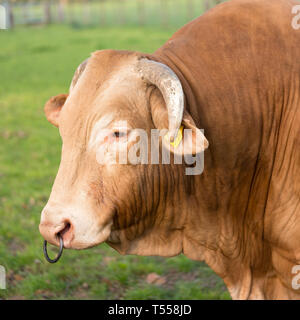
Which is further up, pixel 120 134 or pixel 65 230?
pixel 120 134

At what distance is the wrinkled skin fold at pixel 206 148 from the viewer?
2.60 meters

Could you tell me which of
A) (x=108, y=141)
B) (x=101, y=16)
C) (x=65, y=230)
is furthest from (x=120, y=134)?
(x=101, y=16)

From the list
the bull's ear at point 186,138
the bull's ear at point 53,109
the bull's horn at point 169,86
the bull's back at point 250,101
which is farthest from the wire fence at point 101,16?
the bull's ear at point 186,138

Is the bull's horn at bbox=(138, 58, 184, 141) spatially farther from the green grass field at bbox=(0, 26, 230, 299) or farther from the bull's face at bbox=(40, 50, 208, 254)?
the green grass field at bbox=(0, 26, 230, 299)

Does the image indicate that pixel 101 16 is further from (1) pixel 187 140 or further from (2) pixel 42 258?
(1) pixel 187 140

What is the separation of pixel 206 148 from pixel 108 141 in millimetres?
486

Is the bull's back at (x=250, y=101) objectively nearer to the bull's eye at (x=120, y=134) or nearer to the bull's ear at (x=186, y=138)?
the bull's ear at (x=186, y=138)

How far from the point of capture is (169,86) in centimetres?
258

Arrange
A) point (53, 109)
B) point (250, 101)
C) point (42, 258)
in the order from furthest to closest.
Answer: point (42, 258)
point (53, 109)
point (250, 101)

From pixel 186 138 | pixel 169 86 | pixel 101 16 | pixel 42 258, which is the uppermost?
pixel 169 86

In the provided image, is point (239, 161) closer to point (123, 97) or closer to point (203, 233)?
point (203, 233)
